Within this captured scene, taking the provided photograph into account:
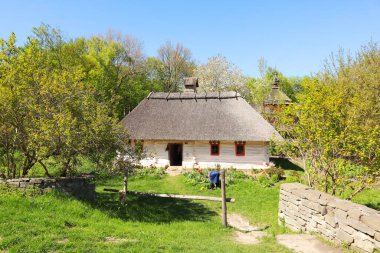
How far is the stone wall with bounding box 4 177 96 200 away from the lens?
9.04m

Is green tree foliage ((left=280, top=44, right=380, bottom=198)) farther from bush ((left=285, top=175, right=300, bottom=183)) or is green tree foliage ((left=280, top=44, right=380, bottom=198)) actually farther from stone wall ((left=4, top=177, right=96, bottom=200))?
stone wall ((left=4, top=177, right=96, bottom=200))

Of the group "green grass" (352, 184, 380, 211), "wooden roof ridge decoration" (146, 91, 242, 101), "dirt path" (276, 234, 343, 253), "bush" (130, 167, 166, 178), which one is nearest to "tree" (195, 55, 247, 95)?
"wooden roof ridge decoration" (146, 91, 242, 101)

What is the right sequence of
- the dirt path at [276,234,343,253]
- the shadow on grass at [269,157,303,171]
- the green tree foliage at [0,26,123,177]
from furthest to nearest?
the shadow on grass at [269,157,303,171], the green tree foliage at [0,26,123,177], the dirt path at [276,234,343,253]

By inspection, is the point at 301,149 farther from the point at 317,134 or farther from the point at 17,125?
the point at 17,125

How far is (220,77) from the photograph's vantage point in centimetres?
4338

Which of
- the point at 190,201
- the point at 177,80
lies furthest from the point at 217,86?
the point at 190,201

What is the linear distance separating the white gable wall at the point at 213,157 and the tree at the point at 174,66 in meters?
30.8

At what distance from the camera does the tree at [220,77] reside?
4334 centimetres

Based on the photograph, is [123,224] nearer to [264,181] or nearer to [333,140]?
[333,140]

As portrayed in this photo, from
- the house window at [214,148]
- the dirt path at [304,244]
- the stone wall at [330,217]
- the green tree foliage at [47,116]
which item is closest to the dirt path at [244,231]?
the dirt path at [304,244]

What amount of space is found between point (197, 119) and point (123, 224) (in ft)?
51.1

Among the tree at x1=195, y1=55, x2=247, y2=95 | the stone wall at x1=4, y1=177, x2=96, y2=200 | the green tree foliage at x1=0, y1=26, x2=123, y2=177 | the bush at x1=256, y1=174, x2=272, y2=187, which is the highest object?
the tree at x1=195, y1=55, x2=247, y2=95

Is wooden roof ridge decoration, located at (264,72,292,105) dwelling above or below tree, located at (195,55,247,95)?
below

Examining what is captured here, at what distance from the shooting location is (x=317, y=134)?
9.78 meters
